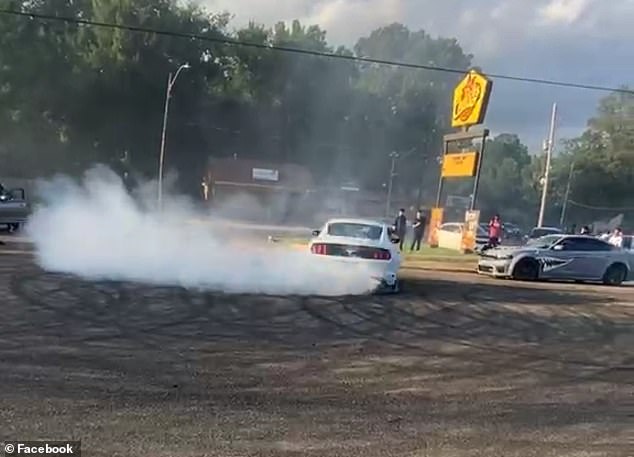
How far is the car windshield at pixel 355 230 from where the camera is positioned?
1586cm

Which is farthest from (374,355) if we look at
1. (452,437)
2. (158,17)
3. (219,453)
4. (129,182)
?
(158,17)

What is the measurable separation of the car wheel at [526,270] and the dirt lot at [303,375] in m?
8.18

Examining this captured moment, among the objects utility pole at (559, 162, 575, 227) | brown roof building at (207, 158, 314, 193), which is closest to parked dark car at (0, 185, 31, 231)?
brown roof building at (207, 158, 314, 193)

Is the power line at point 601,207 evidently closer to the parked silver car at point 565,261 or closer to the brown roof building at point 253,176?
the brown roof building at point 253,176

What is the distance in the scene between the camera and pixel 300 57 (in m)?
82.1

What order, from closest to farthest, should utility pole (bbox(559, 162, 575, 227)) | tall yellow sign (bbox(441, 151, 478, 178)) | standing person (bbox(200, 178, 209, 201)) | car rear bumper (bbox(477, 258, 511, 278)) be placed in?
car rear bumper (bbox(477, 258, 511, 278)) → tall yellow sign (bbox(441, 151, 478, 178)) → standing person (bbox(200, 178, 209, 201)) → utility pole (bbox(559, 162, 575, 227))

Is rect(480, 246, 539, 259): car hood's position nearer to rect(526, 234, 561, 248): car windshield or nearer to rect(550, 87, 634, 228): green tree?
rect(526, 234, 561, 248): car windshield

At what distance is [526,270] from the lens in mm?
22328

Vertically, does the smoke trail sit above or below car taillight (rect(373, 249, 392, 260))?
below

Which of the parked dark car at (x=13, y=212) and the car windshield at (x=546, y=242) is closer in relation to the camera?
the car windshield at (x=546, y=242)

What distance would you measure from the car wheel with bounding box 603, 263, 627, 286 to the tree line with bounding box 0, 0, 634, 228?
49.2 metres

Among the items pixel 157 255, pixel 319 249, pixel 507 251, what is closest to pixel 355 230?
pixel 319 249

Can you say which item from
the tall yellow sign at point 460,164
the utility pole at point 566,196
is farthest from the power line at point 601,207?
the tall yellow sign at point 460,164

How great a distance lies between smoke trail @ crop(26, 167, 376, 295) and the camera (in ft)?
49.5
